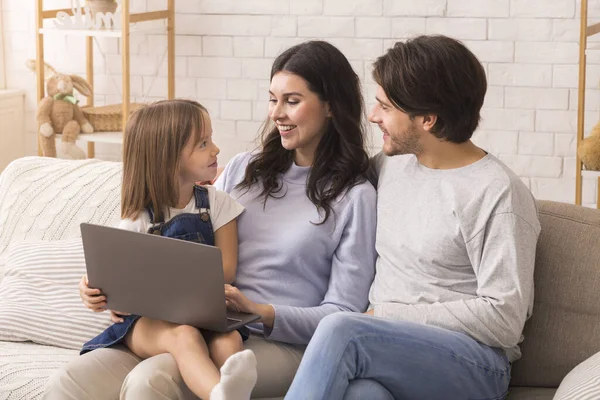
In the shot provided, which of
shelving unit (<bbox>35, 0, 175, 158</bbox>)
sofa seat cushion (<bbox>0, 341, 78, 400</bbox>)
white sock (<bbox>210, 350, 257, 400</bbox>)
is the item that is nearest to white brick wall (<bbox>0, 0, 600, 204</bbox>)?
shelving unit (<bbox>35, 0, 175, 158</bbox>)

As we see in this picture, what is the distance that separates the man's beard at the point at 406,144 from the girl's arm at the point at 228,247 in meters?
0.41

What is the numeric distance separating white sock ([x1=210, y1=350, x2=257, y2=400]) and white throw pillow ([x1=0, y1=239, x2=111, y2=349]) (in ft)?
2.12

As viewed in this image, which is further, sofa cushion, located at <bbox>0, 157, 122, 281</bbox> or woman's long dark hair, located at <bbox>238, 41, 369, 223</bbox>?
sofa cushion, located at <bbox>0, 157, 122, 281</bbox>

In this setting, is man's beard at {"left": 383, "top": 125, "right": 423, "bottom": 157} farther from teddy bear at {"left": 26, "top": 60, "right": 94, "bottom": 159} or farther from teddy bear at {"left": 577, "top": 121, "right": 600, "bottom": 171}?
teddy bear at {"left": 26, "top": 60, "right": 94, "bottom": 159}

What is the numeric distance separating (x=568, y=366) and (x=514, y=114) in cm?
196

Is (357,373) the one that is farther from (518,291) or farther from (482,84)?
(482,84)

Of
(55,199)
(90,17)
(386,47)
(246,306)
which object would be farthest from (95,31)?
(246,306)

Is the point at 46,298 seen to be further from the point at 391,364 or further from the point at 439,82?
the point at 439,82

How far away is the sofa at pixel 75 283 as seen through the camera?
199cm

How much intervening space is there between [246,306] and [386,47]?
83.4 inches

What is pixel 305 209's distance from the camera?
2188mm

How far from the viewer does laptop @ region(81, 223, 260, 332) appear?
1.80 metres

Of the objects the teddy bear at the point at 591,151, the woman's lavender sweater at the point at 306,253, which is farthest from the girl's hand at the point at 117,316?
the teddy bear at the point at 591,151

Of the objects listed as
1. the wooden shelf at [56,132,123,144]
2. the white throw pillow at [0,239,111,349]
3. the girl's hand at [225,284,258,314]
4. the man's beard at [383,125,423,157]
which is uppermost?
the man's beard at [383,125,423,157]
